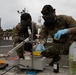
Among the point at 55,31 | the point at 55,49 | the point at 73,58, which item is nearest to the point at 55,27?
the point at 55,31

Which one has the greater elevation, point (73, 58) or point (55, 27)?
point (55, 27)

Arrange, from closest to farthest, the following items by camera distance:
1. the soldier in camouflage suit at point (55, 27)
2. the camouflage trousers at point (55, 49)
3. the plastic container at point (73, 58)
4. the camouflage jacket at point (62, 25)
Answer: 1. the plastic container at point (73, 58)
2. the soldier in camouflage suit at point (55, 27)
3. the camouflage jacket at point (62, 25)
4. the camouflage trousers at point (55, 49)

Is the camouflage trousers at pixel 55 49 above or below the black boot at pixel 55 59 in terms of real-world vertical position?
above

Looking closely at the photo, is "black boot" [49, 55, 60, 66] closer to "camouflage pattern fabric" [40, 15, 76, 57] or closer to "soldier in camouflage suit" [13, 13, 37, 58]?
"camouflage pattern fabric" [40, 15, 76, 57]

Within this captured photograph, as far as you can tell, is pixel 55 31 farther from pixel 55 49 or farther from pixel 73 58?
Answer: pixel 73 58

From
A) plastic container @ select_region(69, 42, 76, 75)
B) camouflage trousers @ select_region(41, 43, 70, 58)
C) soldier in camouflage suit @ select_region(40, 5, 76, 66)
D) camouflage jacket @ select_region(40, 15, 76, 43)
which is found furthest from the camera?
camouflage trousers @ select_region(41, 43, 70, 58)

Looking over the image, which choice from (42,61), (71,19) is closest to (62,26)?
(71,19)

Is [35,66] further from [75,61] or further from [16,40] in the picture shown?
[75,61]

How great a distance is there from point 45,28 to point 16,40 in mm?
548

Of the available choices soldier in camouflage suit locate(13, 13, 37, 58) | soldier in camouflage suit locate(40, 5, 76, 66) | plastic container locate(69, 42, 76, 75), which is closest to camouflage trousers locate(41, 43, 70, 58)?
soldier in camouflage suit locate(40, 5, 76, 66)

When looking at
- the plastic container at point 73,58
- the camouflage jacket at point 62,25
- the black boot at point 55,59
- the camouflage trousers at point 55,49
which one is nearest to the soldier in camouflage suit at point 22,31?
the camouflage jacket at point 62,25

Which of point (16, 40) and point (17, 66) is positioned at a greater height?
point (16, 40)

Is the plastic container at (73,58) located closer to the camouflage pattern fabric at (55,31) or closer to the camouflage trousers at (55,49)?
the camouflage pattern fabric at (55,31)

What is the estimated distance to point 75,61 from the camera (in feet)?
7.63
